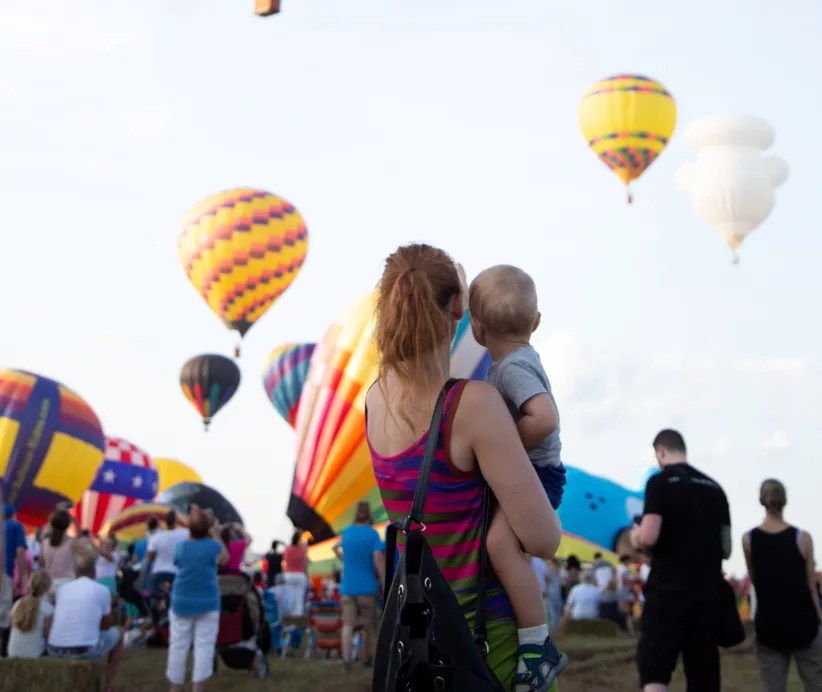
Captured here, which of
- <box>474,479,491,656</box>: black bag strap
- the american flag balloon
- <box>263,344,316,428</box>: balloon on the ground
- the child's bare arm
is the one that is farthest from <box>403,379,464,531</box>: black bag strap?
<box>263,344,316,428</box>: balloon on the ground

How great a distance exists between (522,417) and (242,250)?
2560 cm

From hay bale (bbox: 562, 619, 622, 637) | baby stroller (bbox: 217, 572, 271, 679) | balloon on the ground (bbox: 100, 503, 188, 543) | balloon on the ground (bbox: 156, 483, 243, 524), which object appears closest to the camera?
baby stroller (bbox: 217, 572, 271, 679)

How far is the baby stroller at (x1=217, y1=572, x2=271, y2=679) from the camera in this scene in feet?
35.0

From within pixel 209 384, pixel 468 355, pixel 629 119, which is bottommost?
pixel 468 355

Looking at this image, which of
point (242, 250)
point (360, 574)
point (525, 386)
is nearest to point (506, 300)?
point (525, 386)

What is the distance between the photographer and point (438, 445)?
266cm

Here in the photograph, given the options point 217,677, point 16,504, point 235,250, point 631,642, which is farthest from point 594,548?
point 217,677

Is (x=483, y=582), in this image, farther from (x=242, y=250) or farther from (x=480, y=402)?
(x=242, y=250)

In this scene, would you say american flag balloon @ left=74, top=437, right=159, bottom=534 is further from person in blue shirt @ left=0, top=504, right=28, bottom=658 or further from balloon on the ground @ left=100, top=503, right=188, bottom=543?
person in blue shirt @ left=0, top=504, right=28, bottom=658

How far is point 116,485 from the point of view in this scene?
108 ft

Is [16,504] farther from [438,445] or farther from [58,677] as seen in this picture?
[438,445]

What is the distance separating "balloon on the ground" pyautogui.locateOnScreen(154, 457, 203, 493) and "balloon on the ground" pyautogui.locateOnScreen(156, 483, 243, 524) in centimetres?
996

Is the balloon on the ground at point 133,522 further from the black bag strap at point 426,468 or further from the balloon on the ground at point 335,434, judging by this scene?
the black bag strap at point 426,468

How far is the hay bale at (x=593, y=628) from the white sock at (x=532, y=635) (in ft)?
42.4
